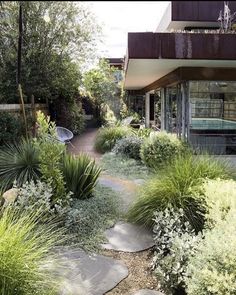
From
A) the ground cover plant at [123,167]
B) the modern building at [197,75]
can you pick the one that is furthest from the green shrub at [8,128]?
the modern building at [197,75]

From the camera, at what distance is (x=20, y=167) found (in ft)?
20.8

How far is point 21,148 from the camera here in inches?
266

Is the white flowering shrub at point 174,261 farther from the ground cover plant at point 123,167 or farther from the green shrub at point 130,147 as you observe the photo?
the green shrub at point 130,147

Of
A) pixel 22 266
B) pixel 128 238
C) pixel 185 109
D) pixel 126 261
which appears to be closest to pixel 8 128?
pixel 185 109

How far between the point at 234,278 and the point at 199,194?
219 centimetres

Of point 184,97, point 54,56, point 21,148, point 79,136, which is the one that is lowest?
point 79,136

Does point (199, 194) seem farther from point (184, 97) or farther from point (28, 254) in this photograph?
point (184, 97)

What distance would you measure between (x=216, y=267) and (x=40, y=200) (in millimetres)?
2654

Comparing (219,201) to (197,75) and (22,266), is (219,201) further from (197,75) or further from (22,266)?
(197,75)

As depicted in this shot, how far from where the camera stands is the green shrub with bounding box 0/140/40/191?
6094mm

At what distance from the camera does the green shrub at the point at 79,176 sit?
5.74 metres

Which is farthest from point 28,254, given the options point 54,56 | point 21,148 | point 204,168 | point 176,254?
point 54,56

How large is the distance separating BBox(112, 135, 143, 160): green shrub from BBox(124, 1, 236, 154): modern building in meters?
1.22

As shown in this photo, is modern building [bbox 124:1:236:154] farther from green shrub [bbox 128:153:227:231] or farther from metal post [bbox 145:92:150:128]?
metal post [bbox 145:92:150:128]
